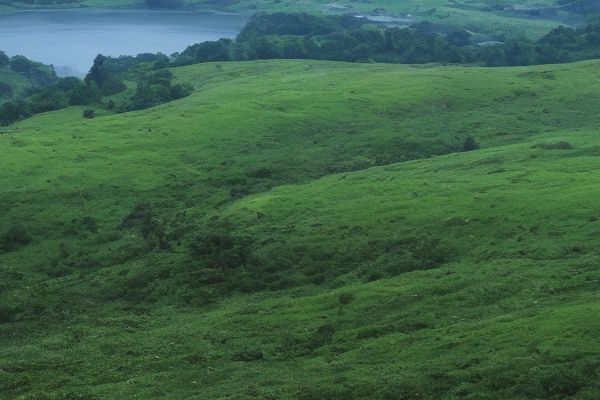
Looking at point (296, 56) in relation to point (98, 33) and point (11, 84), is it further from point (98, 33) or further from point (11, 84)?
point (98, 33)

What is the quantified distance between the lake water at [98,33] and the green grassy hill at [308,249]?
248 ft

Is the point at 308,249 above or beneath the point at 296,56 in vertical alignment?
above

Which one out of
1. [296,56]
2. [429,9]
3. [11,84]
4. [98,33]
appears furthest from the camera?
[429,9]

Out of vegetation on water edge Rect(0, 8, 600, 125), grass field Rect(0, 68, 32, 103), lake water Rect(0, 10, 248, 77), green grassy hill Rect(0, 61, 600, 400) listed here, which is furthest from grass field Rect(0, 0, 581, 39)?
green grassy hill Rect(0, 61, 600, 400)

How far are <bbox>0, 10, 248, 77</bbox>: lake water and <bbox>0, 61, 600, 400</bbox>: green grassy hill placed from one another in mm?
75480

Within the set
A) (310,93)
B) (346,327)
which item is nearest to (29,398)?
(346,327)

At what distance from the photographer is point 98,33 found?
157 meters

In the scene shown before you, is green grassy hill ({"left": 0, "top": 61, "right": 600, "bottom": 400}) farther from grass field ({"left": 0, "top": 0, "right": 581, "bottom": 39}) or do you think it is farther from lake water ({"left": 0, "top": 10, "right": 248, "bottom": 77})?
lake water ({"left": 0, "top": 10, "right": 248, "bottom": 77})

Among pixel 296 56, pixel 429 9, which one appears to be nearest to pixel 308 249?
pixel 296 56

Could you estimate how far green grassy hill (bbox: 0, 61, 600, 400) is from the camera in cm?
2559

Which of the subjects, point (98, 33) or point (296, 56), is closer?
point (296, 56)

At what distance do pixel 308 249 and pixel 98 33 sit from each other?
127492 millimetres

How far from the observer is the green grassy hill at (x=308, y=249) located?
84.0ft

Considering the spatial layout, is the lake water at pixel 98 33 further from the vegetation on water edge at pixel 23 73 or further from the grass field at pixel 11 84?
the grass field at pixel 11 84
